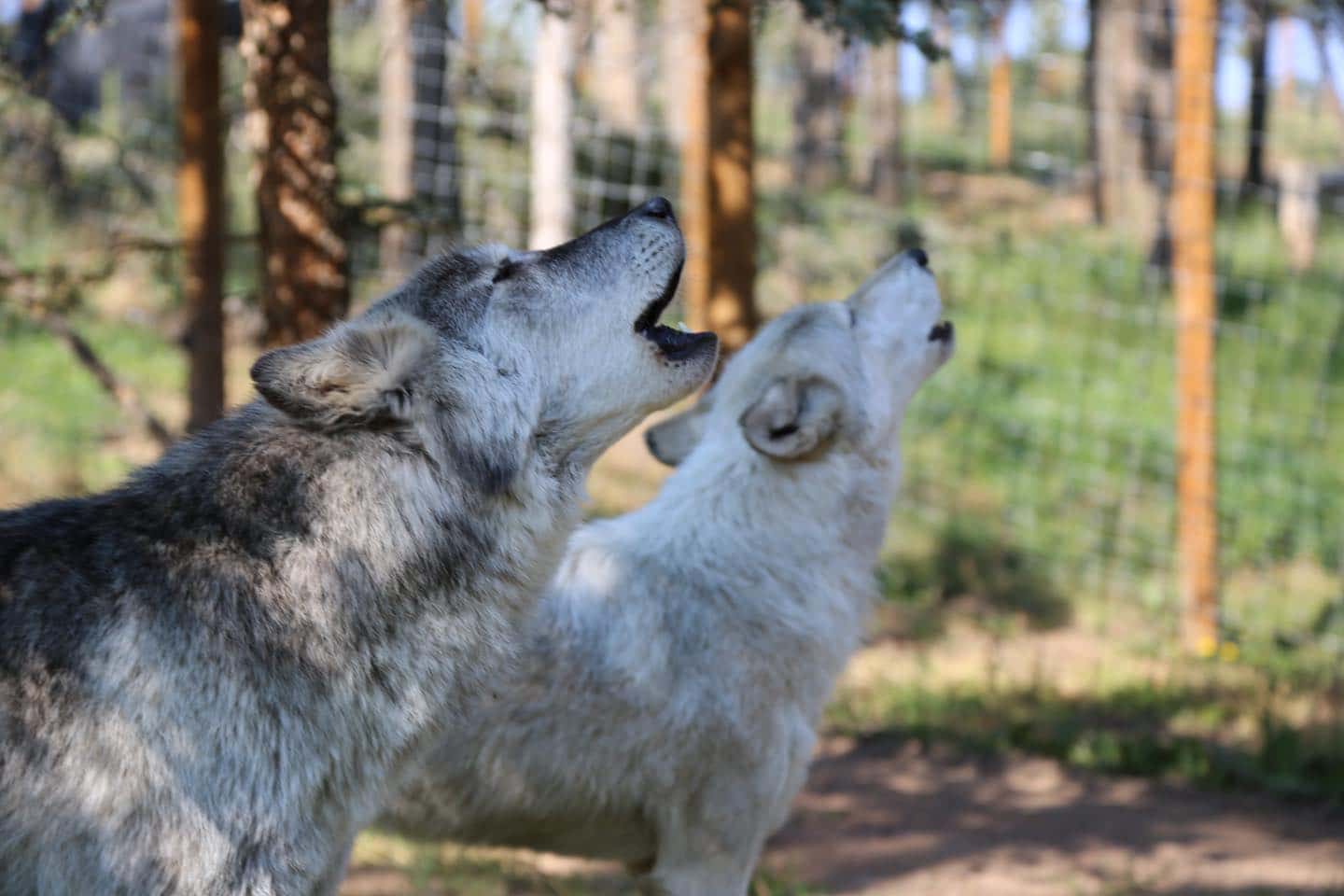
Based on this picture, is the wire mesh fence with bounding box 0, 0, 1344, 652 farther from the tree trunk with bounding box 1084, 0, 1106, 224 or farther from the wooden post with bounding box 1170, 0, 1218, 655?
the tree trunk with bounding box 1084, 0, 1106, 224

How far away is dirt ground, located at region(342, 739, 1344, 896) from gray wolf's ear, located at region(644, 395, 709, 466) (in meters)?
1.48

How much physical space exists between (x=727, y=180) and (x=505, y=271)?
9.28 ft

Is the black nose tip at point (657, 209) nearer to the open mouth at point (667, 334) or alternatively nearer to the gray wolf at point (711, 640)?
the open mouth at point (667, 334)

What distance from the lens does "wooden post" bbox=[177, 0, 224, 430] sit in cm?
523

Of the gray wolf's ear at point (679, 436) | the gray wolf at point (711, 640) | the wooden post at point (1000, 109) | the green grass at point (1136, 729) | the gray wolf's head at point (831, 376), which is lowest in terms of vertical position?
the green grass at point (1136, 729)

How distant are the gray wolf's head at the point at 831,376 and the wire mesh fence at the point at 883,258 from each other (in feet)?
2.66

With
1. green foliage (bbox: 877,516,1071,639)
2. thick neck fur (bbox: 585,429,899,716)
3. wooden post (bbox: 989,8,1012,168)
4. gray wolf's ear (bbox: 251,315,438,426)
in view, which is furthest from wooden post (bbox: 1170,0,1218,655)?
wooden post (bbox: 989,8,1012,168)

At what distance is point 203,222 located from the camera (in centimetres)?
532

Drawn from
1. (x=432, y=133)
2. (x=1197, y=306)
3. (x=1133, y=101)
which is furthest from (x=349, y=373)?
(x=1133, y=101)

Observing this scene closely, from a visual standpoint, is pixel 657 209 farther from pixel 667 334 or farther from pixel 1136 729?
pixel 1136 729

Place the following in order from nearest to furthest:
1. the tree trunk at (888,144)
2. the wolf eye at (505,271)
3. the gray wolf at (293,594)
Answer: the gray wolf at (293,594)
the wolf eye at (505,271)
the tree trunk at (888,144)

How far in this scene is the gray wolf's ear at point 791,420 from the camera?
3625 millimetres

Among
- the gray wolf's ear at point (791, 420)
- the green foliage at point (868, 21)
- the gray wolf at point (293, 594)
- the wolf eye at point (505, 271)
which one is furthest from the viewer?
the green foliage at point (868, 21)

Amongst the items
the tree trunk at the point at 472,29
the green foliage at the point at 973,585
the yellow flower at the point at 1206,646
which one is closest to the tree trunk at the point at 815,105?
the tree trunk at the point at 472,29
